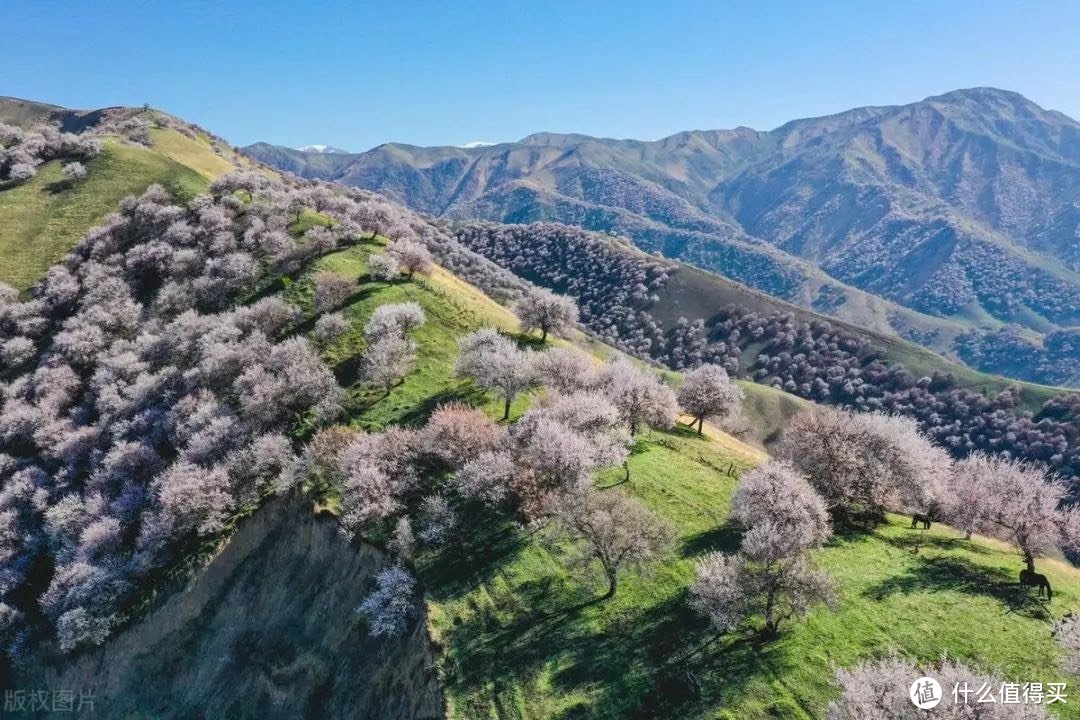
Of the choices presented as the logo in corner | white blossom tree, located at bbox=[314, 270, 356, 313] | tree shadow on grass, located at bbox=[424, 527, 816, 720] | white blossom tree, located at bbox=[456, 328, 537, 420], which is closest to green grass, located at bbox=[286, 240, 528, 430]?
white blossom tree, located at bbox=[314, 270, 356, 313]

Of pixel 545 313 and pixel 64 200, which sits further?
pixel 64 200

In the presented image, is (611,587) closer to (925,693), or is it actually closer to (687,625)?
(687,625)

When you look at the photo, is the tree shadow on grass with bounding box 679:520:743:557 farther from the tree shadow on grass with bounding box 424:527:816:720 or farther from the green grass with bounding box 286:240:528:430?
the green grass with bounding box 286:240:528:430

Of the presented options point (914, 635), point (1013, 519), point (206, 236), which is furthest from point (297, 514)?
point (206, 236)

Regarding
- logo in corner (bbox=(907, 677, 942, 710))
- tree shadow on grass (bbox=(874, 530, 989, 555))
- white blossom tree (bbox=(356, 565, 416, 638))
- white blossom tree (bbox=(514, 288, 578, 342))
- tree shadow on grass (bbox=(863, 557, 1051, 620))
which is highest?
white blossom tree (bbox=(514, 288, 578, 342))

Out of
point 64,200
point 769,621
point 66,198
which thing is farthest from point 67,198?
point 769,621
